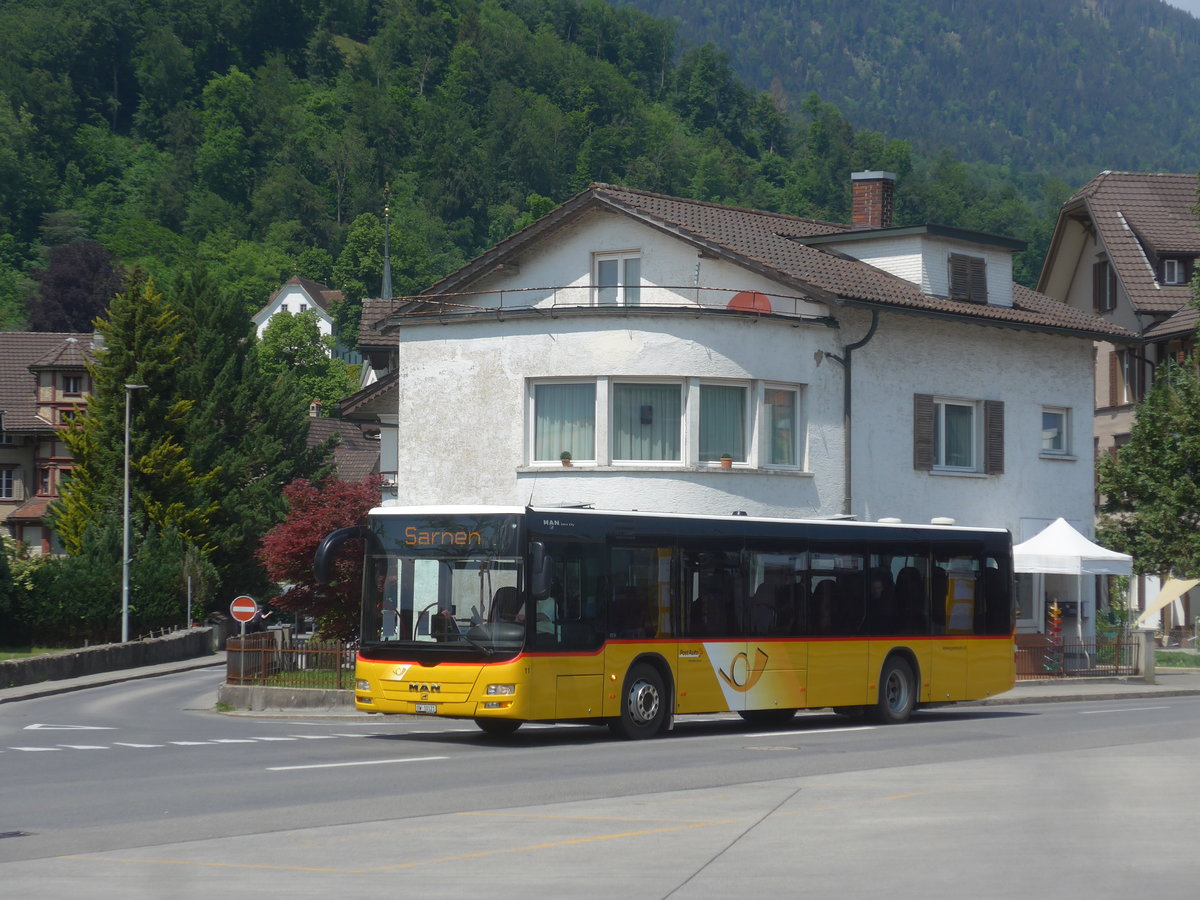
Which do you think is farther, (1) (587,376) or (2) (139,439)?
(2) (139,439)

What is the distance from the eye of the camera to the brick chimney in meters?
44.8

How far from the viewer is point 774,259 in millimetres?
36312

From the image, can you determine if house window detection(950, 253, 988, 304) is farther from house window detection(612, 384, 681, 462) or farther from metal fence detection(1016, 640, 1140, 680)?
house window detection(612, 384, 681, 462)

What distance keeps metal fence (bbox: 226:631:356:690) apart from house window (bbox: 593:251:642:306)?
27.3ft

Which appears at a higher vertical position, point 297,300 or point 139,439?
point 297,300

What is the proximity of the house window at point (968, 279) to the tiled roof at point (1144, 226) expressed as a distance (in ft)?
74.7

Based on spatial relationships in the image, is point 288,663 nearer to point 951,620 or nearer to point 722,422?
point 722,422

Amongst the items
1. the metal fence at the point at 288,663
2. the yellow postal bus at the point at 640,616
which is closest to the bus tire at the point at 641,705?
the yellow postal bus at the point at 640,616

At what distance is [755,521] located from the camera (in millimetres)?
24094

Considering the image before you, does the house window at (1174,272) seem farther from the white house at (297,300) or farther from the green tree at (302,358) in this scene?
the white house at (297,300)

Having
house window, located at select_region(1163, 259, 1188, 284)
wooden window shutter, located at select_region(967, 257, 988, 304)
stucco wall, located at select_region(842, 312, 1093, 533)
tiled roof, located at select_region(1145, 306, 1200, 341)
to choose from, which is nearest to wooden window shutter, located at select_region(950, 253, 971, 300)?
wooden window shutter, located at select_region(967, 257, 988, 304)

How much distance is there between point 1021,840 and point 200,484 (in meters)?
61.2

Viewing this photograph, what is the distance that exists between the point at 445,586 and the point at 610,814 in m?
7.82

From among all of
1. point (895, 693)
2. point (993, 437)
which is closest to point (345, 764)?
point (895, 693)
